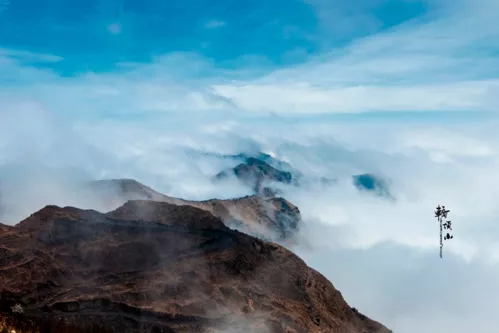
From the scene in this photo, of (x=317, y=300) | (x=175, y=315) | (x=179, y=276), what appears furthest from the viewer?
(x=317, y=300)

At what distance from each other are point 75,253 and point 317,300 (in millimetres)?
42412

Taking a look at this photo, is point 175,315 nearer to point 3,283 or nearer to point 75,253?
point 75,253

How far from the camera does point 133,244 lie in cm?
9794

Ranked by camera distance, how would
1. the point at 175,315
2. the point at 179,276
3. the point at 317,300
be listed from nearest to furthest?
the point at 175,315 < the point at 179,276 < the point at 317,300

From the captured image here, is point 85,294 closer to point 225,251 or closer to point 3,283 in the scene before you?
point 3,283

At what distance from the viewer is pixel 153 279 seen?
9212cm

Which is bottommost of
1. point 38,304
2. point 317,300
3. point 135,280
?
point 38,304

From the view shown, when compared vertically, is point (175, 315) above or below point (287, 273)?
below

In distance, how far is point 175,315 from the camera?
3374 inches

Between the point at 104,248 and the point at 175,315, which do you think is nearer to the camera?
the point at 175,315

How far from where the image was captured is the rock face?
279ft

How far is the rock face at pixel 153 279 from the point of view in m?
84.9

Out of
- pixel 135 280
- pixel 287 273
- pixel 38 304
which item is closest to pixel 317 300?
pixel 287 273

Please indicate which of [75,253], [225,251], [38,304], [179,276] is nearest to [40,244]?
[75,253]
